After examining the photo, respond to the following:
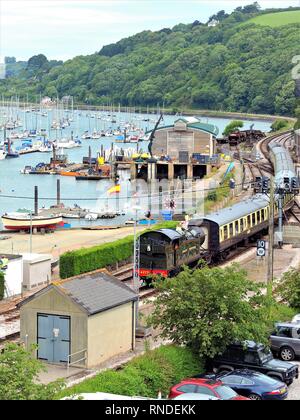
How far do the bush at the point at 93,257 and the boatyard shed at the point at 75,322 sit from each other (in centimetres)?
1297

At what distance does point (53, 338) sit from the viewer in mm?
25484

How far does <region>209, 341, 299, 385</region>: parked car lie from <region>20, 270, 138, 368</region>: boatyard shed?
9.85ft

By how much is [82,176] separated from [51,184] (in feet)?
20.1

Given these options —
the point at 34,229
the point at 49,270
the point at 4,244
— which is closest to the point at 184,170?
the point at 34,229

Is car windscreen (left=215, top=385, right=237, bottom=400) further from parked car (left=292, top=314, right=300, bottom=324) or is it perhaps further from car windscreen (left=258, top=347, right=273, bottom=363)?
parked car (left=292, top=314, right=300, bottom=324)

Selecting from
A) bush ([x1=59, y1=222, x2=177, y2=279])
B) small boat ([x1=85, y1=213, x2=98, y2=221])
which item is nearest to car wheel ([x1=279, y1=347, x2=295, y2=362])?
bush ([x1=59, y1=222, x2=177, y2=279])

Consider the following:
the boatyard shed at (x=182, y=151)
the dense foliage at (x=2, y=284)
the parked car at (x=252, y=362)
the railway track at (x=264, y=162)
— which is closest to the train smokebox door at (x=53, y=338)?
the parked car at (x=252, y=362)

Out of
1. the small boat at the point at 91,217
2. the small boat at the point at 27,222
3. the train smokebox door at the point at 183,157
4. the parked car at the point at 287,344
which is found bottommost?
the small boat at the point at 91,217

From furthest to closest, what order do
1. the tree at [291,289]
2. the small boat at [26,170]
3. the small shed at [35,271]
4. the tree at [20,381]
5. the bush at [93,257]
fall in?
1. the small boat at [26,170]
2. the bush at [93,257]
3. the small shed at [35,271]
4. the tree at [291,289]
5. the tree at [20,381]

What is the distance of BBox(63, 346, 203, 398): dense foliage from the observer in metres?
21.0

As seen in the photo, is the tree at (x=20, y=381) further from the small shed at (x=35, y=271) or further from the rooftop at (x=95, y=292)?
the small shed at (x=35, y=271)

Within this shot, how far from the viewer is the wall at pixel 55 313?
25.1 metres

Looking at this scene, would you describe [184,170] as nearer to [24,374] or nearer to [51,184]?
[51,184]

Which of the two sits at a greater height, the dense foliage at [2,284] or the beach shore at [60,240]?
the dense foliage at [2,284]
